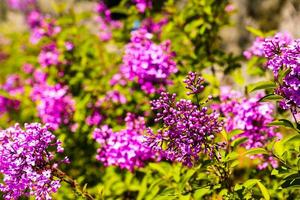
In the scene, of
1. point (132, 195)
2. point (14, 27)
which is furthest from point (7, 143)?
point (14, 27)

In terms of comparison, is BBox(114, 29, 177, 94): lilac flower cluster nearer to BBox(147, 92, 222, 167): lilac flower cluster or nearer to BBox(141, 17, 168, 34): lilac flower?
BBox(141, 17, 168, 34): lilac flower

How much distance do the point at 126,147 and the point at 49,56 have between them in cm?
178

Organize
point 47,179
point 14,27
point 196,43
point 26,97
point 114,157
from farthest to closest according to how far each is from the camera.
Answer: point 14,27 < point 26,97 < point 196,43 < point 114,157 < point 47,179

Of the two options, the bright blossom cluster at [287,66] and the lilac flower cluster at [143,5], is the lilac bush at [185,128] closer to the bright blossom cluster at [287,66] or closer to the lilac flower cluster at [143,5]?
the bright blossom cluster at [287,66]

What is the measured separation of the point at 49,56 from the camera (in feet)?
15.5

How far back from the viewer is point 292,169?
2512 mm

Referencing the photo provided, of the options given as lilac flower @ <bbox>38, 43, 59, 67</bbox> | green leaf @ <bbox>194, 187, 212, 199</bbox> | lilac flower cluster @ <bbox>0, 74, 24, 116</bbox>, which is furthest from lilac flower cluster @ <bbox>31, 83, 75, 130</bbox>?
green leaf @ <bbox>194, 187, 212, 199</bbox>

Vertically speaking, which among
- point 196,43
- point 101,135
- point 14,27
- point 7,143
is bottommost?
point 7,143

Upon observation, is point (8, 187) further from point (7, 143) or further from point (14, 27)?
point (14, 27)

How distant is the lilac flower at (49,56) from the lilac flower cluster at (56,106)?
1.05 ft

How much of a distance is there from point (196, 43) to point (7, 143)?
2.47 meters

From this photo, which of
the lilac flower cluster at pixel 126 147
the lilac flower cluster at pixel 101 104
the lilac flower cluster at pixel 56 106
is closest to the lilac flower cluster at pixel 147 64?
the lilac flower cluster at pixel 126 147

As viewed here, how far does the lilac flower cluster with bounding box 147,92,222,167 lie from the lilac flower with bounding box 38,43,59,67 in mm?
2623

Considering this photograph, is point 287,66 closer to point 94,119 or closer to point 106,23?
point 94,119
